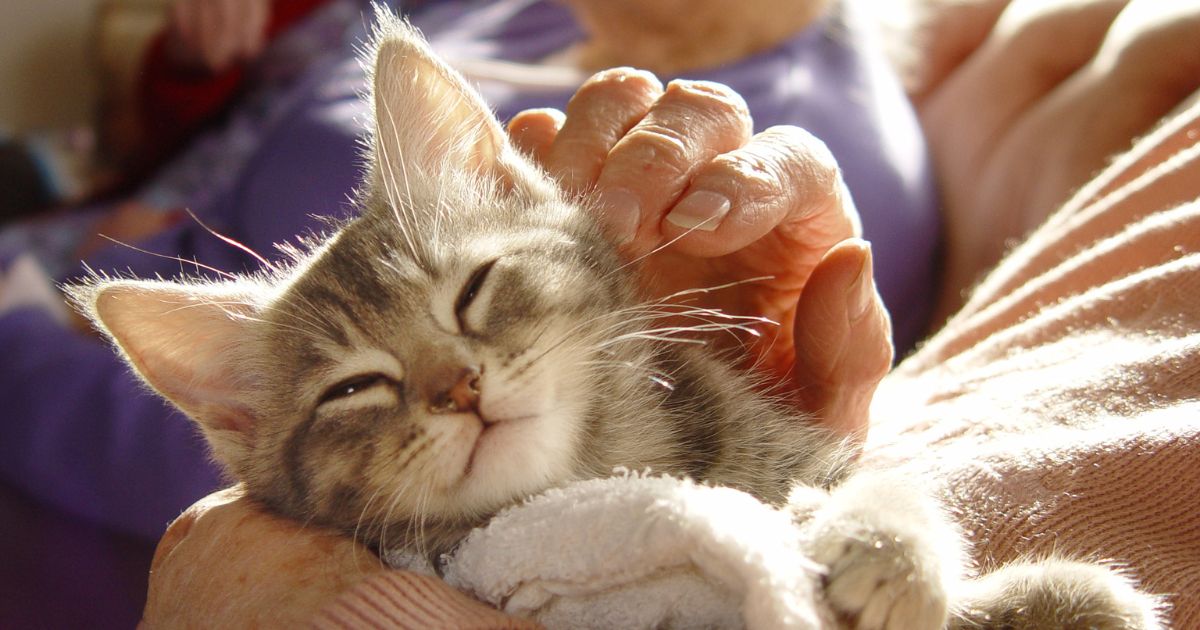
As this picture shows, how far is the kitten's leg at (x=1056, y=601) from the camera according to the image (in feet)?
2.31

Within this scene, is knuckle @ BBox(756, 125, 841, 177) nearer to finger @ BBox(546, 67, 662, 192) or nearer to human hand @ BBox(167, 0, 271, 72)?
finger @ BBox(546, 67, 662, 192)

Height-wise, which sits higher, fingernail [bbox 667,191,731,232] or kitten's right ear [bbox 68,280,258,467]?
fingernail [bbox 667,191,731,232]

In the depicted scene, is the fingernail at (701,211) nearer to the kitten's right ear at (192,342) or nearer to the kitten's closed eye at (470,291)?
the kitten's closed eye at (470,291)

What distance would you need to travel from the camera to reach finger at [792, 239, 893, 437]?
3.16 feet

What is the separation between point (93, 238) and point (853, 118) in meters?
2.53

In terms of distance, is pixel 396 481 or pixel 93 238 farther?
pixel 93 238

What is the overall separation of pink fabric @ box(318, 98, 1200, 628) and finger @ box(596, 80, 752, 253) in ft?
1.27

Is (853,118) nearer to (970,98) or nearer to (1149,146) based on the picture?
(970,98)

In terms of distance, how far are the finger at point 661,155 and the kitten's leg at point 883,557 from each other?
0.40 m

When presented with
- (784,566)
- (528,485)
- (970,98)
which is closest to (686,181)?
(528,485)

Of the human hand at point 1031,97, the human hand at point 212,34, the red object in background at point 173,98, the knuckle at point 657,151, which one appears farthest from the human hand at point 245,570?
the human hand at point 212,34

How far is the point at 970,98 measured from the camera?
1.88 metres

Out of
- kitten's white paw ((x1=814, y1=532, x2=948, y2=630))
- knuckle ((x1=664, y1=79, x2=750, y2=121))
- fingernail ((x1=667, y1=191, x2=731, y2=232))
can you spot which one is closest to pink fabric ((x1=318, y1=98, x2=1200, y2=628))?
kitten's white paw ((x1=814, y1=532, x2=948, y2=630))

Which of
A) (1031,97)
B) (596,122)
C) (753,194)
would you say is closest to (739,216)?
(753,194)
